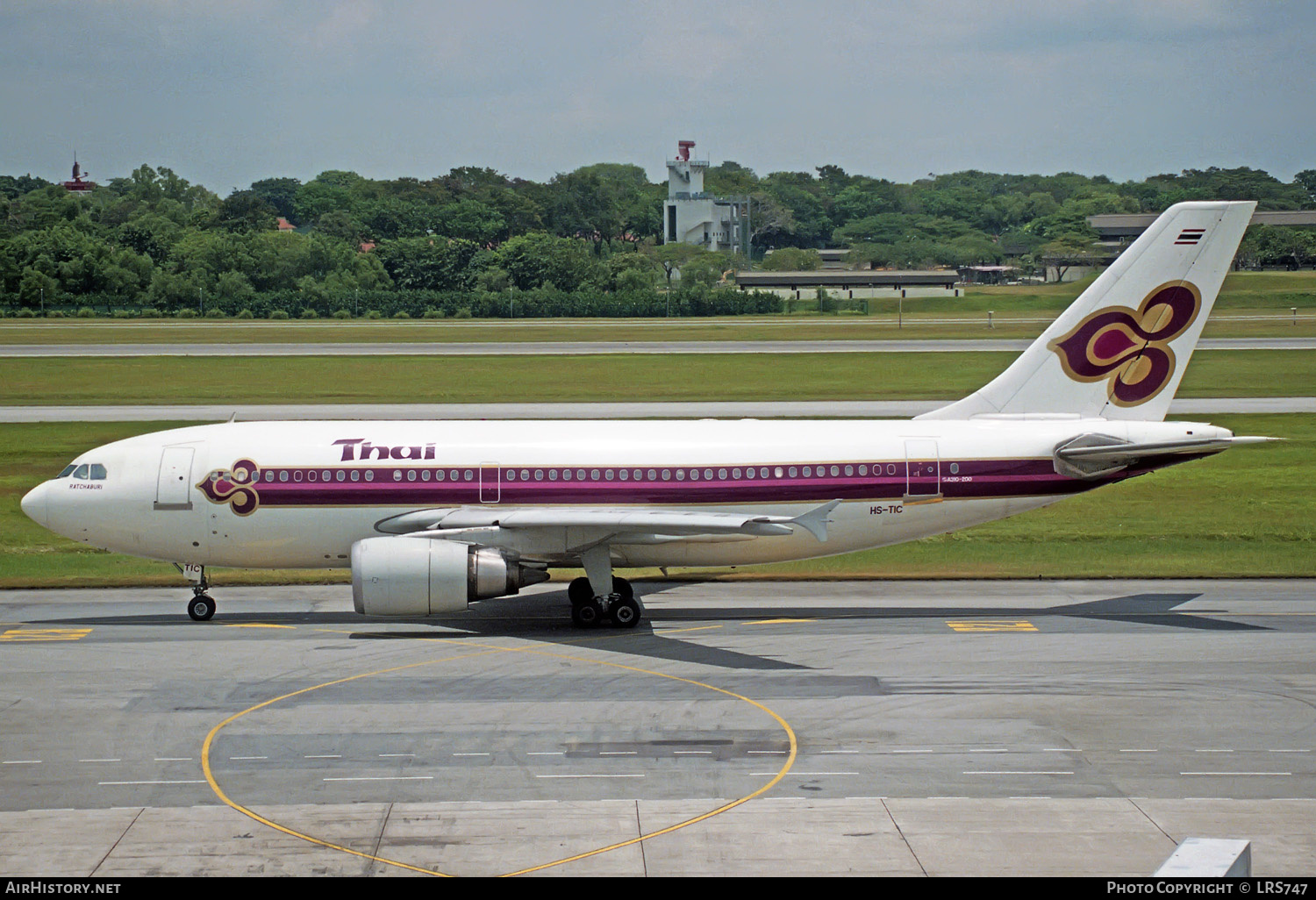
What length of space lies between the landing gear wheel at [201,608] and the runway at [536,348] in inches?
2895

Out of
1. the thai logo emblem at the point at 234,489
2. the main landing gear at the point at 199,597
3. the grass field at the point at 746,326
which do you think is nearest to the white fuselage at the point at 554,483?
the thai logo emblem at the point at 234,489

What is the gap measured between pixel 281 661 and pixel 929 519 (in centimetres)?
1562

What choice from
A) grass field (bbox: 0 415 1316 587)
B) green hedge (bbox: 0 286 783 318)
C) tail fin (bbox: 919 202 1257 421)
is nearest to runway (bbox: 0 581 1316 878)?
grass field (bbox: 0 415 1316 587)

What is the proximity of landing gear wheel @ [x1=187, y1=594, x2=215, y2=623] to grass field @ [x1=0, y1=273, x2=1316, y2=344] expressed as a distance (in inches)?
3651

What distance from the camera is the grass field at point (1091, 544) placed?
39.1 metres

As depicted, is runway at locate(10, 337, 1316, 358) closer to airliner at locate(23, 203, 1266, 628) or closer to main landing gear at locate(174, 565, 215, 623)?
main landing gear at locate(174, 565, 215, 623)

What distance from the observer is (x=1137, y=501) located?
49.8 meters

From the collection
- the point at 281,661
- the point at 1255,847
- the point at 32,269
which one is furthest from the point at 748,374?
the point at 32,269

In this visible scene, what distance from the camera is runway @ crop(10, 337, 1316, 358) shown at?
354ft

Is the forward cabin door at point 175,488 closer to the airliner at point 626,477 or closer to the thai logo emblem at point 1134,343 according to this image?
the airliner at point 626,477

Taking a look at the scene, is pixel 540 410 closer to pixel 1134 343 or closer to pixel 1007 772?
pixel 1134 343

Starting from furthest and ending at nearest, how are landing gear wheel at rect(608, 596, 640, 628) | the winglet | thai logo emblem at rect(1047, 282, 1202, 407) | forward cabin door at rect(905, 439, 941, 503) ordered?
1. thai logo emblem at rect(1047, 282, 1202, 407)
2. forward cabin door at rect(905, 439, 941, 503)
3. landing gear wheel at rect(608, 596, 640, 628)
4. the winglet

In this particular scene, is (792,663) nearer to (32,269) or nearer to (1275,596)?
(1275,596)
